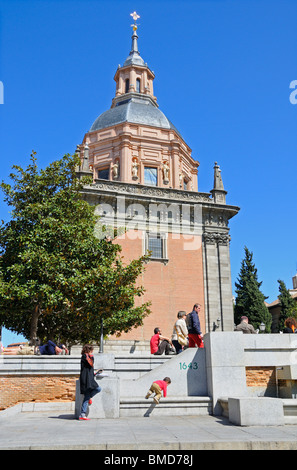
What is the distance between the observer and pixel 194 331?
11234mm

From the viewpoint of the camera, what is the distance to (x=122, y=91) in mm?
40250

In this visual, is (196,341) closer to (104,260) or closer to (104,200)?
(104,260)

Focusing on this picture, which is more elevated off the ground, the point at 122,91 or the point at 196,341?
the point at 122,91

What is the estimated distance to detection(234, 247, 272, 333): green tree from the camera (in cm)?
3575

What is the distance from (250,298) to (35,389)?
2831 cm

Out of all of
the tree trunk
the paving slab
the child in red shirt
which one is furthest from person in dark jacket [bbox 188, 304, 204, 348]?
the tree trunk

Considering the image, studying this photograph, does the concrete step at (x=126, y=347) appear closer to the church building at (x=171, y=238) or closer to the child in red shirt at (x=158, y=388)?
the church building at (x=171, y=238)

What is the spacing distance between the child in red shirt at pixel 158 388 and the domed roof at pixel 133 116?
26.5 m

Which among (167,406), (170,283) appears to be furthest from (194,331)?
(170,283)

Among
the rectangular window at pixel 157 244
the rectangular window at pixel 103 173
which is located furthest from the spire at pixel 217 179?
the rectangular window at pixel 103 173

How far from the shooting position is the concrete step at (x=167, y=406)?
9.35 meters
